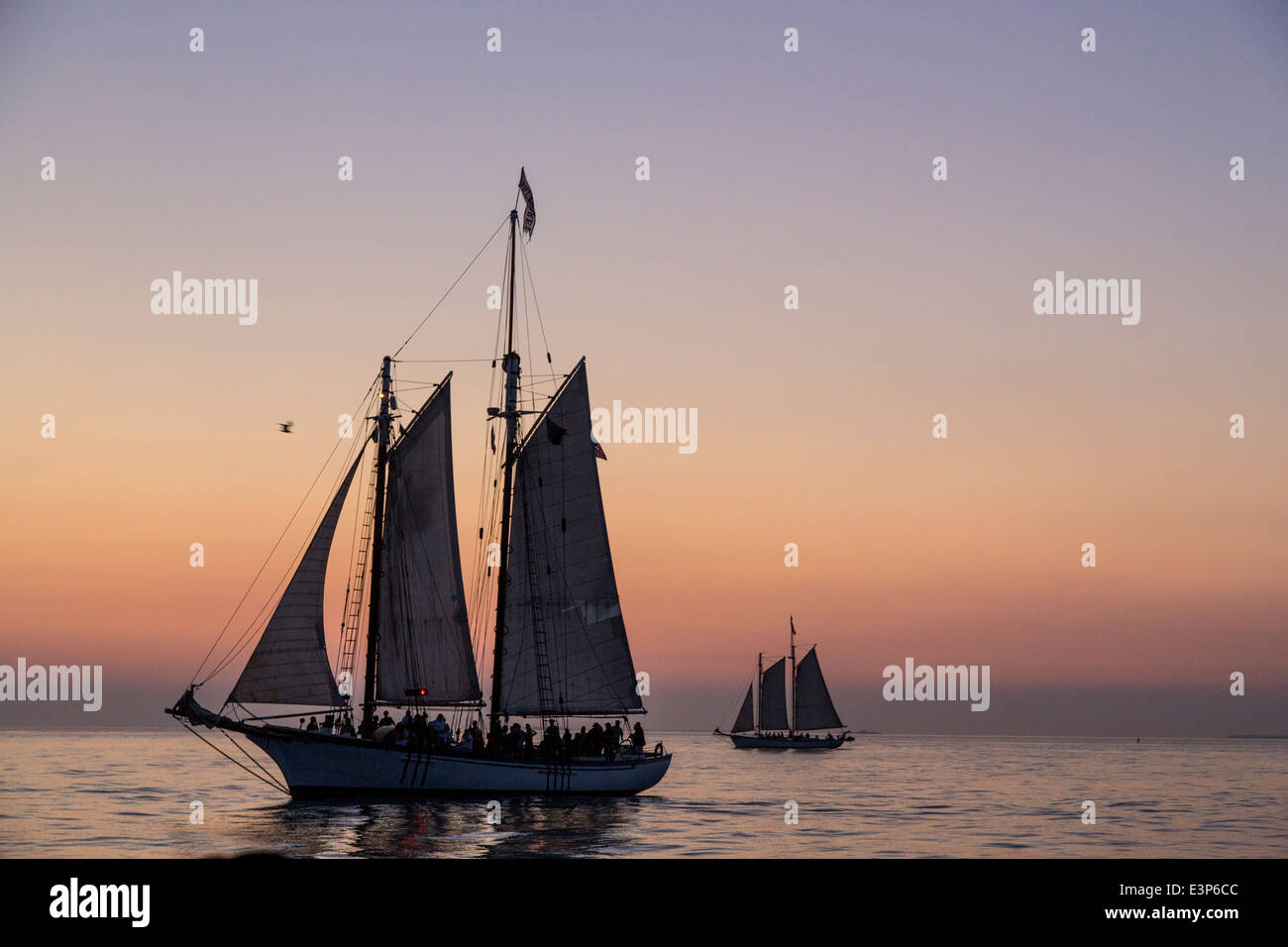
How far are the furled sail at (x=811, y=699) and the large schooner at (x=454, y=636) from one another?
303 feet

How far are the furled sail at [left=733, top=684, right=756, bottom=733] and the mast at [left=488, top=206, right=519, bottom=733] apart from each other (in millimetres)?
108859

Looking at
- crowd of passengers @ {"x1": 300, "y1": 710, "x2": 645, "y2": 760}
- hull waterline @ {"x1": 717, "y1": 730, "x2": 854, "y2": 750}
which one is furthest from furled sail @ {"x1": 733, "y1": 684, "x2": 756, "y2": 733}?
crowd of passengers @ {"x1": 300, "y1": 710, "x2": 645, "y2": 760}

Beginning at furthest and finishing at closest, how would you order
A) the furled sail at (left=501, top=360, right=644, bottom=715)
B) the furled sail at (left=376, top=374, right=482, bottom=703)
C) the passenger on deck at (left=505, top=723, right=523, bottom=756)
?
the furled sail at (left=501, top=360, right=644, bottom=715) → the passenger on deck at (left=505, top=723, right=523, bottom=756) → the furled sail at (left=376, top=374, right=482, bottom=703)

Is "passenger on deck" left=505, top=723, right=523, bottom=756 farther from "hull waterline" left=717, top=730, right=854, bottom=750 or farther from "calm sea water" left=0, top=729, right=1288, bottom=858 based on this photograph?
"hull waterline" left=717, top=730, right=854, bottom=750

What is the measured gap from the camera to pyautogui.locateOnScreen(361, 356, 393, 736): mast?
5731 centimetres

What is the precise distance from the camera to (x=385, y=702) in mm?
57594

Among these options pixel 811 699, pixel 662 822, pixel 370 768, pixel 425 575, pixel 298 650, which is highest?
pixel 425 575

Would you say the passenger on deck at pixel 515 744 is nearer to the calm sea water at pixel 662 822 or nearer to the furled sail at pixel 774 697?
the calm sea water at pixel 662 822

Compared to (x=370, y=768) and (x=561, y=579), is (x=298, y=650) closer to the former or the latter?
(x=370, y=768)

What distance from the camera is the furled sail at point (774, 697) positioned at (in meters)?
158

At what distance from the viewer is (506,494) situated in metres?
63.2

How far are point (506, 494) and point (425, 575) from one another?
22.4 feet

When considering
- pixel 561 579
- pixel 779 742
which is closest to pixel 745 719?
pixel 779 742
